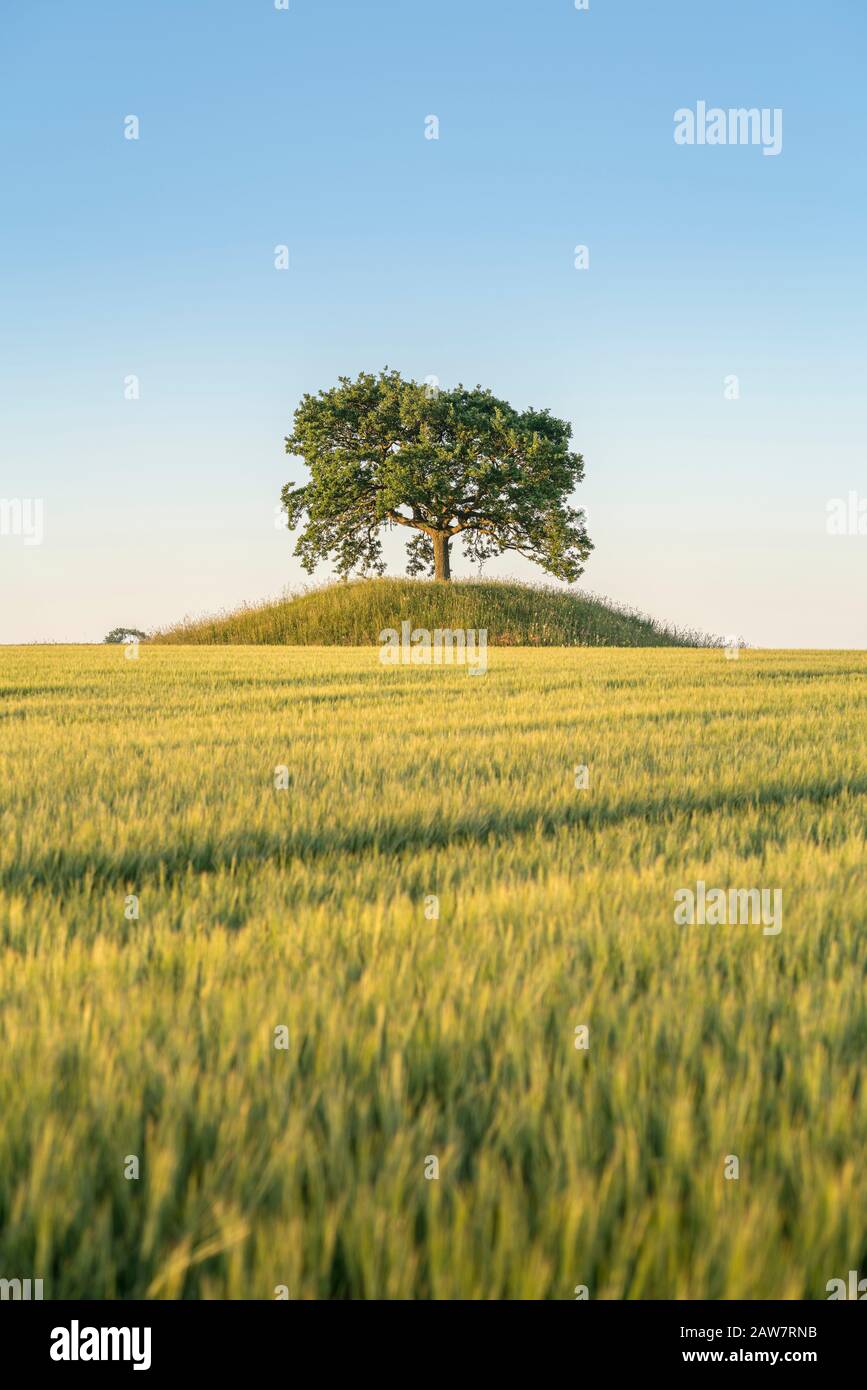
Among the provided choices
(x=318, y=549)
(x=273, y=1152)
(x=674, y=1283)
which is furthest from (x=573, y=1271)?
(x=318, y=549)

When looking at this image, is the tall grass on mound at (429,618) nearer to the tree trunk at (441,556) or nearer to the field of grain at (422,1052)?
the tree trunk at (441,556)

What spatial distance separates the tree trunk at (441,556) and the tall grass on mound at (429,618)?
8.09 ft

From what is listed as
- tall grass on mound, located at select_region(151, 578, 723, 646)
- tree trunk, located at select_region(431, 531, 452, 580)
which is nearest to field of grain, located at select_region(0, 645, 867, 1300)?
tall grass on mound, located at select_region(151, 578, 723, 646)

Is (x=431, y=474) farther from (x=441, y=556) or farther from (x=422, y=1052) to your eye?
(x=422, y=1052)

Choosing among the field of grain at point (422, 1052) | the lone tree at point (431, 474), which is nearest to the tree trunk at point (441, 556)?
the lone tree at point (431, 474)

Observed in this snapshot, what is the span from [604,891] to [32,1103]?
167 cm

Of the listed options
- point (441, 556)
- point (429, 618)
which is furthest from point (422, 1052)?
point (441, 556)

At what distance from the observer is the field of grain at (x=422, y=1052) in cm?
105

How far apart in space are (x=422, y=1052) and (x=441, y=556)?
3614 cm

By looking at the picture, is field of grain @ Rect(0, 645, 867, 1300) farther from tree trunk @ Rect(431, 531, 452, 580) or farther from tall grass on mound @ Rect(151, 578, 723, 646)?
tree trunk @ Rect(431, 531, 452, 580)

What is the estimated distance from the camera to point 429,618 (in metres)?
31.0

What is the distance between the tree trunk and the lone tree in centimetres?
5

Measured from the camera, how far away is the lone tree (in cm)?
3500

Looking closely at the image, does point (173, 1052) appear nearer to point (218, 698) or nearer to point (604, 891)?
point (604, 891)
